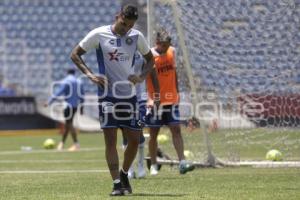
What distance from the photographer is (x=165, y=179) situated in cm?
1214

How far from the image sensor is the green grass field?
369 inches

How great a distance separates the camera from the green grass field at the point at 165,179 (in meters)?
9.38

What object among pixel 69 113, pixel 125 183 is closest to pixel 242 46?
pixel 125 183

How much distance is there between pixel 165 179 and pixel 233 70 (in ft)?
10.5

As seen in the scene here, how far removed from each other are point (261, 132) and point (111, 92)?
6.14 meters

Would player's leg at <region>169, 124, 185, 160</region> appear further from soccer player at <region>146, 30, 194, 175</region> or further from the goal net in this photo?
the goal net

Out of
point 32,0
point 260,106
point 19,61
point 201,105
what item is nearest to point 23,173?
point 201,105

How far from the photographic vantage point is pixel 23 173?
1362 centimetres

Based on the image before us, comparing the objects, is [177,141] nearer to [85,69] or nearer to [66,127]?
[85,69]

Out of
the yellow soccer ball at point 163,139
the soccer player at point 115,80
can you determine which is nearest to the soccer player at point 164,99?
the yellow soccer ball at point 163,139

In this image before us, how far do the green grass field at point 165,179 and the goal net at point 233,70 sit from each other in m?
0.08

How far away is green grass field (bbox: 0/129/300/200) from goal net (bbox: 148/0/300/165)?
0.08 m

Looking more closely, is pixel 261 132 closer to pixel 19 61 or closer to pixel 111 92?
pixel 111 92

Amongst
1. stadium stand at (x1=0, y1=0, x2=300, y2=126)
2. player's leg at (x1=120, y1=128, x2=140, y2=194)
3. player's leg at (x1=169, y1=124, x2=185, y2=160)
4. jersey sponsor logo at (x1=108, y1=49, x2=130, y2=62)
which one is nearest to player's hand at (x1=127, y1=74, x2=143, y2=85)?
jersey sponsor logo at (x1=108, y1=49, x2=130, y2=62)
